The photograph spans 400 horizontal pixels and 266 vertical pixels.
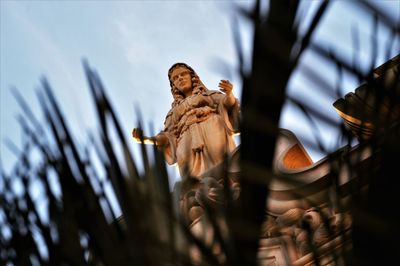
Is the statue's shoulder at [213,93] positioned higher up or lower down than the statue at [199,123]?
higher up

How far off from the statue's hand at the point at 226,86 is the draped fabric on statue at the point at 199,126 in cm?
17

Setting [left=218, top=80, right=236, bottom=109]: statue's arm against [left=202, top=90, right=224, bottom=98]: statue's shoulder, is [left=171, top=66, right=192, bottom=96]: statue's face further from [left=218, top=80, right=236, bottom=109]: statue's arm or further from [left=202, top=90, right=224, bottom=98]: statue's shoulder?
[left=218, top=80, right=236, bottom=109]: statue's arm

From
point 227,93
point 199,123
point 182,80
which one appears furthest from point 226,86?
point 182,80

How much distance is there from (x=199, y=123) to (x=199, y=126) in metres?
0.08

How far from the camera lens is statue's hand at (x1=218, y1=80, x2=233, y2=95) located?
28.5 ft

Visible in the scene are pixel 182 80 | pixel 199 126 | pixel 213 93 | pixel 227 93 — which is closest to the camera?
pixel 199 126

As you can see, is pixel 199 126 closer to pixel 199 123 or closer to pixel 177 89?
pixel 199 123

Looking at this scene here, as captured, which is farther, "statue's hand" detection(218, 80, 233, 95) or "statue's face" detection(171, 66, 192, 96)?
"statue's face" detection(171, 66, 192, 96)

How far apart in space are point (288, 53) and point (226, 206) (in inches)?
13.8

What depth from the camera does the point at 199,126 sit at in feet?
28.3

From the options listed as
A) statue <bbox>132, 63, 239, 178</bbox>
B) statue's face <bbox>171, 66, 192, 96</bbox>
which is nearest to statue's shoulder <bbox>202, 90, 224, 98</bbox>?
statue <bbox>132, 63, 239, 178</bbox>

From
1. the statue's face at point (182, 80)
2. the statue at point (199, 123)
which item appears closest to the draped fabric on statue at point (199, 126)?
the statue at point (199, 123)

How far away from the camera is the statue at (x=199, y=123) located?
8.26m

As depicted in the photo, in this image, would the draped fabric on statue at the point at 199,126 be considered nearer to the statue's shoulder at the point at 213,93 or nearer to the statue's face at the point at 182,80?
the statue's shoulder at the point at 213,93
